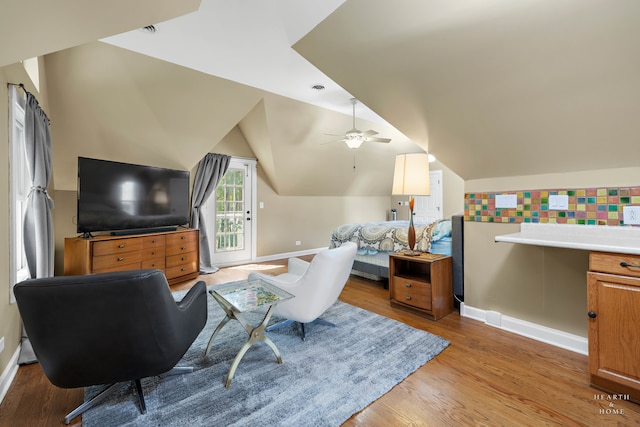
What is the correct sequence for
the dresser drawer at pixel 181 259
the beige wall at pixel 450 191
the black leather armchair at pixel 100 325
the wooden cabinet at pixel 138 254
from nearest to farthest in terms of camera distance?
the black leather armchair at pixel 100 325, the wooden cabinet at pixel 138 254, the dresser drawer at pixel 181 259, the beige wall at pixel 450 191

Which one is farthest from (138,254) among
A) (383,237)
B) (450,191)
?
(450,191)

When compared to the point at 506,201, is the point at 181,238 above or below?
below

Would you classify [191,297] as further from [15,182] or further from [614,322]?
[614,322]

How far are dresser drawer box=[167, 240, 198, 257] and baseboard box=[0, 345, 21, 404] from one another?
79.2 inches

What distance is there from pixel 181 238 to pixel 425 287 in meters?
3.38

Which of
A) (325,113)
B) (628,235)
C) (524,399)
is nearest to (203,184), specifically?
(325,113)

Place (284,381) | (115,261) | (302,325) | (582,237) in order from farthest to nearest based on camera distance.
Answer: (115,261), (302,325), (582,237), (284,381)

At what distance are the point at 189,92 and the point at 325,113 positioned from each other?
219 cm

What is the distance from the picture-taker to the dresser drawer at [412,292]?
9.32ft

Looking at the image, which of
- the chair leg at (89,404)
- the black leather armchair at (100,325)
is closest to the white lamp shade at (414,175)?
the black leather armchair at (100,325)

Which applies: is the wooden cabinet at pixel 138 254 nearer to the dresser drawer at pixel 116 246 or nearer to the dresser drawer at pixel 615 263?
the dresser drawer at pixel 116 246

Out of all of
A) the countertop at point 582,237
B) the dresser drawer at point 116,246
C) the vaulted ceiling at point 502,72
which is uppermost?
the vaulted ceiling at point 502,72

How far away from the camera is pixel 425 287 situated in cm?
285

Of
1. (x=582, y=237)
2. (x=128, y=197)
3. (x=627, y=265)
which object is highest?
(x=128, y=197)
